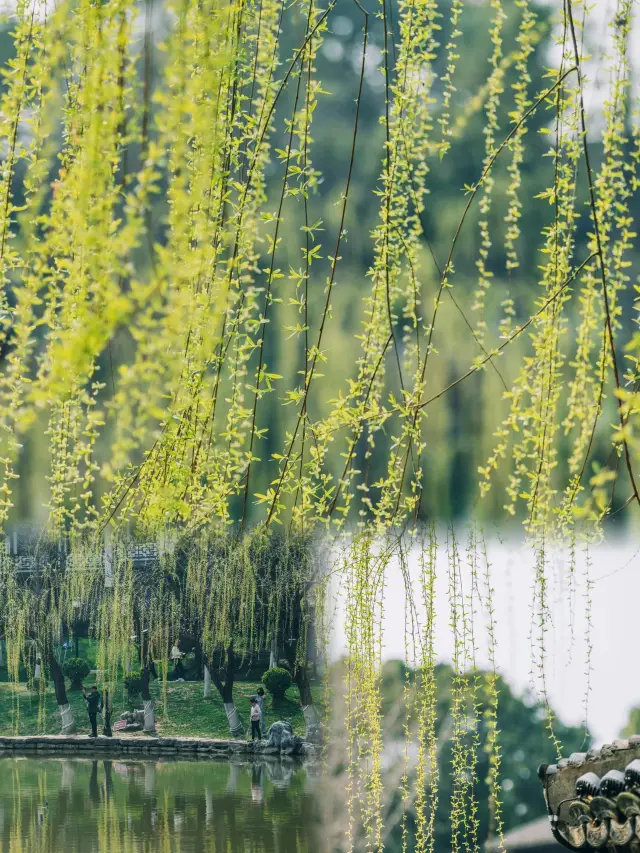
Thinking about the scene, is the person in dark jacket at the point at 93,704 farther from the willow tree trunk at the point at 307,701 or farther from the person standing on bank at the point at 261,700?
the willow tree trunk at the point at 307,701

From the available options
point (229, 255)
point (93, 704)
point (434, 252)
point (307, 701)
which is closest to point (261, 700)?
point (307, 701)

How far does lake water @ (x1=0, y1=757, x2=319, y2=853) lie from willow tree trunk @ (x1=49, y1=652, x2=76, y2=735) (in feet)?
0.53

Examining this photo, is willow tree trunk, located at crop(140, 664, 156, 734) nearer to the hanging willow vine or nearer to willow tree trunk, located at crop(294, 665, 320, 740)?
willow tree trunk, located at crop(294, 665, 320, 740)

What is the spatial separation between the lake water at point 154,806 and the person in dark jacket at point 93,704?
19cm

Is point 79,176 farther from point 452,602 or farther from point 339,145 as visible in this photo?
point 339,145

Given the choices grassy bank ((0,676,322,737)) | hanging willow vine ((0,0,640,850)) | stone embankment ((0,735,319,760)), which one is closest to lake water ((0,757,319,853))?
stone embankment ((0,735,319,760))

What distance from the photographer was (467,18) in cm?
636

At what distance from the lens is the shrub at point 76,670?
16.4 feet

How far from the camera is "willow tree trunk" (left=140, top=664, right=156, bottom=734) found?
16.3 feet

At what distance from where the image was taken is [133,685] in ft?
16.4

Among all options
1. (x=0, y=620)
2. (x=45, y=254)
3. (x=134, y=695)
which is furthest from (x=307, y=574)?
(x=45, y=254)

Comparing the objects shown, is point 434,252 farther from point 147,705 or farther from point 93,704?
point 93,704

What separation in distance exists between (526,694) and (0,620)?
3.77 m

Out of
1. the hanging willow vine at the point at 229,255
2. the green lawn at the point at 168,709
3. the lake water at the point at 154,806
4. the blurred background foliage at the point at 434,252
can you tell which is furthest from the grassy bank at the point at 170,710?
the hanging willow vine at the point at 229,255
